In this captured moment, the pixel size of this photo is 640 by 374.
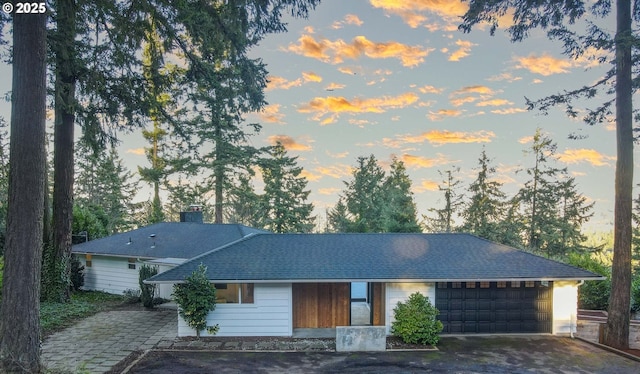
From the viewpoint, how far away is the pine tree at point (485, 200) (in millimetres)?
32875

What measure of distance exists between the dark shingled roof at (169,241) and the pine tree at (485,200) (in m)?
22.2

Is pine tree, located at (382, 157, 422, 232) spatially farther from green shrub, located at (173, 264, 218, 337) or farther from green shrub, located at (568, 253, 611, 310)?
green shrub, located at (173, 264, 218, 337)

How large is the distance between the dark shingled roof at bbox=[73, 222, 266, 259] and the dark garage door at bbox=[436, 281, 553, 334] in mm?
10920

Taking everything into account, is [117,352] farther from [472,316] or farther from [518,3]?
[518,3]

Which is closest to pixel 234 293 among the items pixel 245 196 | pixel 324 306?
pixel 324 306

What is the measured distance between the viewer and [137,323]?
13578 mm

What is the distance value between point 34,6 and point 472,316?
14402 mm

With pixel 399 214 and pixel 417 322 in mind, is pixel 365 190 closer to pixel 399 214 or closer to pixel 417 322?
pixel 399 214

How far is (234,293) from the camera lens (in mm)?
12242

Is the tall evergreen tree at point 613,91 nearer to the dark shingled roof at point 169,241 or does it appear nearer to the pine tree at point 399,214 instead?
the dark shingled roof at point 169,241

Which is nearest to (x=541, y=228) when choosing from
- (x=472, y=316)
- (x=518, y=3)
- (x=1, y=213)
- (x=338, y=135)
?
(x=338, y=135)

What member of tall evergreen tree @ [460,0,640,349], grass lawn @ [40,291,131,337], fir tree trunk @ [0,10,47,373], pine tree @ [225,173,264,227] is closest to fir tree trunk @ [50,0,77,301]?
grass lawn @ [40,291,131,337]

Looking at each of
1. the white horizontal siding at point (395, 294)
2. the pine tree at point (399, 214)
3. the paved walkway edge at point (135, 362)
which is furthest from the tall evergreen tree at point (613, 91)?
the pine tree at point (399, 214)

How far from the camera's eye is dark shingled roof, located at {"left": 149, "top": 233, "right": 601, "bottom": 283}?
11906mm
